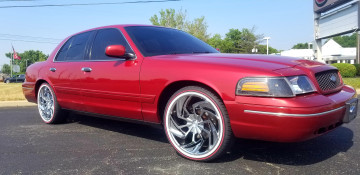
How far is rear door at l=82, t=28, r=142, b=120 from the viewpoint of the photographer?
10.6 ft

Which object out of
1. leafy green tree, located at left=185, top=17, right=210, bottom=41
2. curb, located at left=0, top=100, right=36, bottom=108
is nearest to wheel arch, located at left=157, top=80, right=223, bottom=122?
curb, located at left=0, top=100, right=36, bottom=108

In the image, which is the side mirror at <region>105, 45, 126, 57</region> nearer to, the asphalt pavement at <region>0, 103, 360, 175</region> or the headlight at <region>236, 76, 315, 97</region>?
the asphalt pavement at <region>0, 103, 360, 175</region>

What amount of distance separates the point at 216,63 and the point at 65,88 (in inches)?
95.4

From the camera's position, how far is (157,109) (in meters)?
3.05

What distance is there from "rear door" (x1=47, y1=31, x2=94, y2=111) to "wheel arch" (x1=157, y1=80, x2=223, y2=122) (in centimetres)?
132

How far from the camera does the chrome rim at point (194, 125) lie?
271 cm

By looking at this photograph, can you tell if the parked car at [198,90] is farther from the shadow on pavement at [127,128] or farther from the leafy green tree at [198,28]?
the leafy green tree at [198,28]

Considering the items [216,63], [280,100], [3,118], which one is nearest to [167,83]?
[216,63]

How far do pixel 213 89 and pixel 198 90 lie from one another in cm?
16

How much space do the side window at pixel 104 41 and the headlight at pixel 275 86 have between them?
1.73 metres

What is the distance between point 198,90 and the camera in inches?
106

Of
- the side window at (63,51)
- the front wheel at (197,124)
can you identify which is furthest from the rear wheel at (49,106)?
the front wheel at (197,124)

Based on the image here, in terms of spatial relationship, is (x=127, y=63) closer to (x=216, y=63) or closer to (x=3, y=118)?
(x=216, y=63)

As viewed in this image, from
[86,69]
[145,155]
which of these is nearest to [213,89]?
[145,155]
